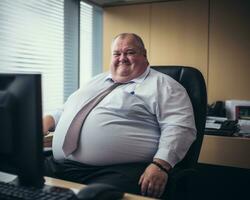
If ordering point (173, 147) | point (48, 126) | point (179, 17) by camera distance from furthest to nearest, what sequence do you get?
point (179, 17), point (48, 126), point (173, 147)

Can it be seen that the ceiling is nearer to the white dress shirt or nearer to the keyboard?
the white dress shirt

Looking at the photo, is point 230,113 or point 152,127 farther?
point 230,113

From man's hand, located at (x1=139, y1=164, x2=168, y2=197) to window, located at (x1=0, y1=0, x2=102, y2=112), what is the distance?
132 cm

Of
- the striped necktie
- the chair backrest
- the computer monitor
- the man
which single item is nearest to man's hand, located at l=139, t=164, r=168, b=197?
the man

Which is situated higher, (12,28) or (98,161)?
(12,28)

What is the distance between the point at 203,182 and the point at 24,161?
6.83 feet

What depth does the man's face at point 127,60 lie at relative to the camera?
Answer: 181 cm

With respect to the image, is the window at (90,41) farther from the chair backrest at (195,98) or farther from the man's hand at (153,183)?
the man's hand at (153,183)

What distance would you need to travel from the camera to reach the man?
4.32ft

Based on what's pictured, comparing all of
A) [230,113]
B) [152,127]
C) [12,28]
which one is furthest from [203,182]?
[12,28]

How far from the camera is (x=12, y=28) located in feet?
7.82

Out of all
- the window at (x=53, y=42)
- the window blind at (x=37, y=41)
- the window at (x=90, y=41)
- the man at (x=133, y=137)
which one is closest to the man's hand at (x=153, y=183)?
the man at (x=133, y=137)

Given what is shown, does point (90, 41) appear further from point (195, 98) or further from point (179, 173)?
point (179, 173)

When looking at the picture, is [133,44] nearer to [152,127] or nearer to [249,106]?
[152,127]
